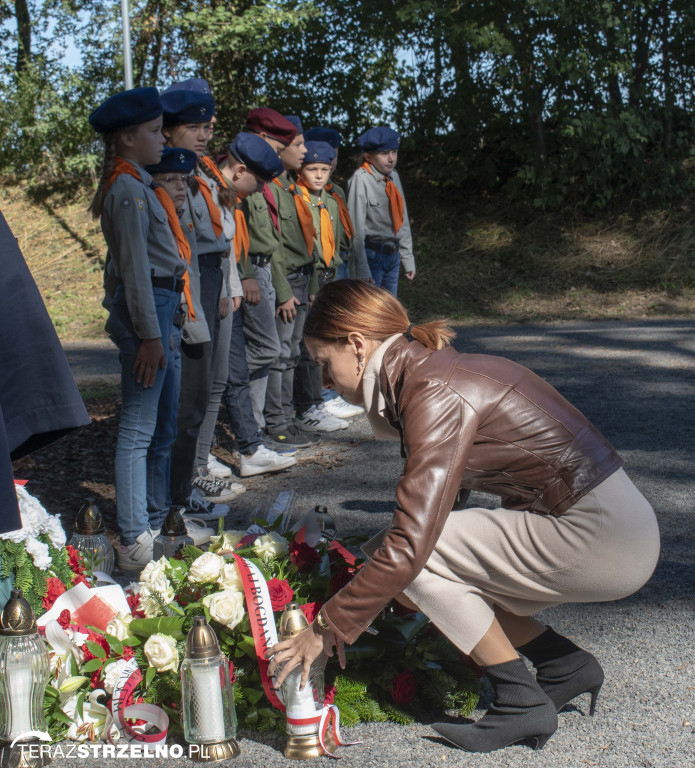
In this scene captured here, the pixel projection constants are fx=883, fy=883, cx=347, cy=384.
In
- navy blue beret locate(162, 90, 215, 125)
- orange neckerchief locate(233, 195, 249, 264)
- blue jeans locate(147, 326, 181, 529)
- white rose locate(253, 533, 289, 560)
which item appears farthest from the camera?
orange neckerchief locate(233, 195, 249, 264)

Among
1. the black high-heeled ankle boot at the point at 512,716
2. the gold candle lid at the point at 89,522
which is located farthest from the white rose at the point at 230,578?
the gold candle lid at the point at 89,522

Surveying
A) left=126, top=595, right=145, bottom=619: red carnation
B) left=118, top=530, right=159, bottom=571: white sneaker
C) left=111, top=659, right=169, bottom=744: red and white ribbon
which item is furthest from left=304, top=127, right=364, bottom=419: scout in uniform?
left=111, top=659, right=169, bottom=744: red and white ribbon

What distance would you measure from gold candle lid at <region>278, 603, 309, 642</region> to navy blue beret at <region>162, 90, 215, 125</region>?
3097mm

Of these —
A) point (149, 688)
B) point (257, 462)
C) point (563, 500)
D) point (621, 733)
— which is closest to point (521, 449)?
point (563, 500)

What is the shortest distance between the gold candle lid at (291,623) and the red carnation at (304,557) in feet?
1.22

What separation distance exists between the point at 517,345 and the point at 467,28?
7033 mm

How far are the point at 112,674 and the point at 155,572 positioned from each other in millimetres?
381

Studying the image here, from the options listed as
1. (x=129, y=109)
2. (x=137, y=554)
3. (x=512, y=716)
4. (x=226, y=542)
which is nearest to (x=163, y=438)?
(x=137, y=554)

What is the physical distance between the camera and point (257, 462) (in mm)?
5941

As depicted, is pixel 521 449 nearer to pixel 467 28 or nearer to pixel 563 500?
pixel 563 500

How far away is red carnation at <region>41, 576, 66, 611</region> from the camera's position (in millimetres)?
3078

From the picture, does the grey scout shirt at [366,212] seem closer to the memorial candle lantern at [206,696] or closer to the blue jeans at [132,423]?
the blue jeans at [132,423]

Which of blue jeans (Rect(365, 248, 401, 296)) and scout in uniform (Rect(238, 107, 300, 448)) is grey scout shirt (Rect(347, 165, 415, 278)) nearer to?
blue jeans (Rect(365, 248, 401, 296))

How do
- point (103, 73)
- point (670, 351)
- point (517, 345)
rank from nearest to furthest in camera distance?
point (670, 351) < point (517, 345) < point (103, 73)
